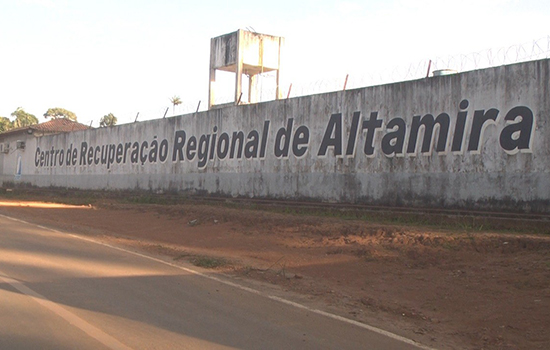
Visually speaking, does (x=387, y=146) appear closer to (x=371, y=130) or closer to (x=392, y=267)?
(x=371, y=130)

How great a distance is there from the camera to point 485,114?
1382 centimetres

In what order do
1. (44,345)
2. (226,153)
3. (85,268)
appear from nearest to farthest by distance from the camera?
(44,345) < (85,268) < (226,153)

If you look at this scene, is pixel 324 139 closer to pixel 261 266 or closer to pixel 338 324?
pixel 261 266

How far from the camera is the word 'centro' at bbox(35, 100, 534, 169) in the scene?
1341 cm

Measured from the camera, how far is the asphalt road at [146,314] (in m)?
5.43

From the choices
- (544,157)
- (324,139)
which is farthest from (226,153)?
(544,157)

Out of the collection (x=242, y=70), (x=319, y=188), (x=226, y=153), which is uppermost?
(x=242, y=70)

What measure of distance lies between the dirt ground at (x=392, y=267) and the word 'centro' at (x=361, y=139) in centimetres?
261

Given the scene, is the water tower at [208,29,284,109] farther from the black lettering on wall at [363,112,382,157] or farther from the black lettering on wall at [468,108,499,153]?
the black lettering on wall at [468,108,499,153]

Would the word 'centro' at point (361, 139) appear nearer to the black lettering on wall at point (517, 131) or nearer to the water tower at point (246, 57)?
the black lettering on wall at point (517, 131)

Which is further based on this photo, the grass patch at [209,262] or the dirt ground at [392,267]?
the grass patch at [209,262]

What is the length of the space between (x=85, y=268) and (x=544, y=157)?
34.3ft

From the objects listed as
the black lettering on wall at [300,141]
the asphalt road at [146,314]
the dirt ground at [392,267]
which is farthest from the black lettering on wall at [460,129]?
the asphalt road at [146,314]

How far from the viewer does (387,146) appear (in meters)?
16.0
